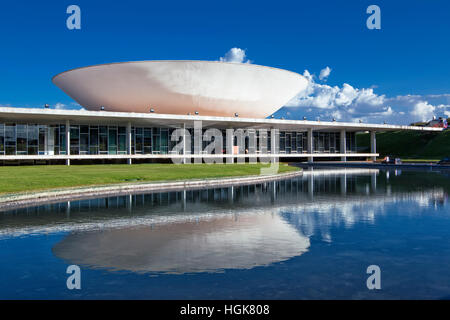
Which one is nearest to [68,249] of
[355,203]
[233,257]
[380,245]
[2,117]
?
[233,257]

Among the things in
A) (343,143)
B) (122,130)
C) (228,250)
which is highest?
(122,130)

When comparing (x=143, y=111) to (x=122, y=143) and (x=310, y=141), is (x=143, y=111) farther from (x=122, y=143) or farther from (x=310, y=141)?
(x=310, y=141)

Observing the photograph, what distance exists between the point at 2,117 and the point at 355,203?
103ft

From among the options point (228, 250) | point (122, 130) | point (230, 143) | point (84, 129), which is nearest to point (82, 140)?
point (84, 129)

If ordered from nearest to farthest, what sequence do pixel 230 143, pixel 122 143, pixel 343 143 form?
1. pixel 122 143
2. pixel 230 143
3. pixel 343 143

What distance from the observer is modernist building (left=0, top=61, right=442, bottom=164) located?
1399 inches

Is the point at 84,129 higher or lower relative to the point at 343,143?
higher

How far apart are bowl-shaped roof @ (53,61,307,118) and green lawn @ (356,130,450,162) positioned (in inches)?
1240

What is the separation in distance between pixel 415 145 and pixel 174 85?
165 feet

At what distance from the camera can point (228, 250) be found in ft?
23.2

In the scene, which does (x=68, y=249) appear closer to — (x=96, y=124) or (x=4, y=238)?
(x=4, y=238)

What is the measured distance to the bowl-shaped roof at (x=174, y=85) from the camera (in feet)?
120

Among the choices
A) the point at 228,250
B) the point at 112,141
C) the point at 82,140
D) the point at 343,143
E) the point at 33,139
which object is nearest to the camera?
the point at 228,250

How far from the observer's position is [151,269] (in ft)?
19.6
